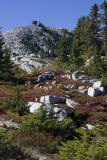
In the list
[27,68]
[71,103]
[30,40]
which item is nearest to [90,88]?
[71,103]

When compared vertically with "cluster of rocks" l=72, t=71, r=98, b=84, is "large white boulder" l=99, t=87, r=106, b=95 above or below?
below

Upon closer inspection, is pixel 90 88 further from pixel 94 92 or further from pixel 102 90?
pixel 102 90

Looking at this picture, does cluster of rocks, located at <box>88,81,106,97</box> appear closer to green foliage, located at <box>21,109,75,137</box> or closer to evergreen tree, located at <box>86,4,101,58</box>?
green foliage, located at <box>21,109,75,137</box>

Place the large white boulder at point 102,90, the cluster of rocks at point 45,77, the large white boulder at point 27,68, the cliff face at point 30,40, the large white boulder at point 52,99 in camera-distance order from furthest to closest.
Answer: the cliff face at point 30,40 < the large white boulder at point 27,68 < the cluster of rocks at point 45,77 < the large white boulder at point 102,90 < the large white boulder at point 52,99

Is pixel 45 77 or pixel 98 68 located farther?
pixel 45 77

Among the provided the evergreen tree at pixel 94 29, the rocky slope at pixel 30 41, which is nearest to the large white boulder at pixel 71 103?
the evergreen tree at pixel 94 29

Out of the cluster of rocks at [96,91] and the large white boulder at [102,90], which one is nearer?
the cluster of rocks at [96,91]

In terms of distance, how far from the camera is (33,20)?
427ft

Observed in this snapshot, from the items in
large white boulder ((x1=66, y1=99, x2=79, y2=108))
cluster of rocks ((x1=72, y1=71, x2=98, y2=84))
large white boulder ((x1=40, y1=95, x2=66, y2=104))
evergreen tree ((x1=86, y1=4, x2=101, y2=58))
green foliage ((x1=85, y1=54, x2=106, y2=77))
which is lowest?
large white boulder ((x1=66, y1=99, x2=79, y2=108))

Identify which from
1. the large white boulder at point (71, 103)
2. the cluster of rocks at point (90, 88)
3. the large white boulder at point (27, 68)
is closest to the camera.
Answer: the large white boulder at point (71, 103)

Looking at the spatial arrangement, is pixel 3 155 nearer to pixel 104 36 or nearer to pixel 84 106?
pixel 84 106

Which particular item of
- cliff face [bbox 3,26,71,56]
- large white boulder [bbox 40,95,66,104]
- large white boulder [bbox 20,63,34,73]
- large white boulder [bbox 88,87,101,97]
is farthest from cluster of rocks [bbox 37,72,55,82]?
cliff face [bbox 3,26,71,56]

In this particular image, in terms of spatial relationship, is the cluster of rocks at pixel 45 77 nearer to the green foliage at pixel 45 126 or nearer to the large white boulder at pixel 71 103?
the large white boulder at pixel 71 103

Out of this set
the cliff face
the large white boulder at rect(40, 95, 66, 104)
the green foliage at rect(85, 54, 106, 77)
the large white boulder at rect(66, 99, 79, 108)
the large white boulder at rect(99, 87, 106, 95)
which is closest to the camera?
the large white boulder at rect(66, 99, 79, 108)
